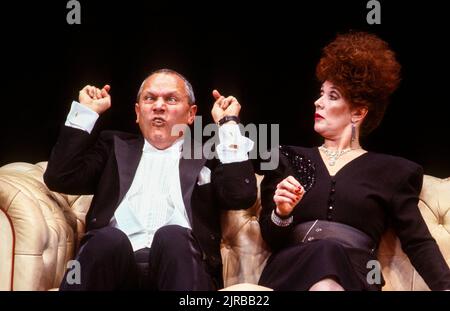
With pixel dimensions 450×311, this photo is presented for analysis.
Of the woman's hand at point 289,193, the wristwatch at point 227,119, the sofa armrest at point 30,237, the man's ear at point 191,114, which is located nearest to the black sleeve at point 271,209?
the woman's hand at point 289,193

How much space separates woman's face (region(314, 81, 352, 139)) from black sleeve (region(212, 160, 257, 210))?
30cm

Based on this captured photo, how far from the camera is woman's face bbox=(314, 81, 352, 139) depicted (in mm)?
2166

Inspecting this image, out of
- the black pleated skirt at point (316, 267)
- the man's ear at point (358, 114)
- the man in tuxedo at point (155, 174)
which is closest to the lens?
the black pleated skirt at point (316, 267)

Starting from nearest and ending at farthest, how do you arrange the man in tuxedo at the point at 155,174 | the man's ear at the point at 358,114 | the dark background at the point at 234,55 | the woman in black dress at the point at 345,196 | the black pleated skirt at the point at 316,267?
the black pleated skirt at the point at 316,267 < the woman in black dress at the point at 345,196 < the man in tuxedo at the point at 155,174 < the man's ear at the point at 358,114 < the dark background at the point at 234,55

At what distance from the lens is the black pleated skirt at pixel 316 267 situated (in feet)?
Result: 5.54

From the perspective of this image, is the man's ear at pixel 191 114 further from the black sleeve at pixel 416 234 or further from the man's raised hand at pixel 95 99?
the black sleeve at pixel 416 234

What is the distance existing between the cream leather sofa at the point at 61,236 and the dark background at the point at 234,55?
0.43 meters

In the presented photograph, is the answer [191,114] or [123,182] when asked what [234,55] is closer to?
[191,114]

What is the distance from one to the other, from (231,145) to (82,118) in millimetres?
472

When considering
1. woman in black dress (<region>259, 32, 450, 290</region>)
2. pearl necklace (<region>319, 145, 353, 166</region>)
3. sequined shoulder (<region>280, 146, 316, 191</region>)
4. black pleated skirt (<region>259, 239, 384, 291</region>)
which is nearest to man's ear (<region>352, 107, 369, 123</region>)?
woman in black dress (<region>259, 32, 450, 290</region>)

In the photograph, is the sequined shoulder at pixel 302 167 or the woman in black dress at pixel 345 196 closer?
the woman in black dress at pixel 345 196

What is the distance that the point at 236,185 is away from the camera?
6.56ft

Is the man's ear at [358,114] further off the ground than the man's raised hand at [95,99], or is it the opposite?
the man's raised hand at [95,99]
